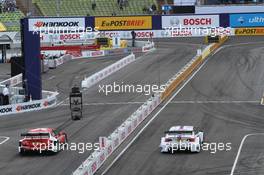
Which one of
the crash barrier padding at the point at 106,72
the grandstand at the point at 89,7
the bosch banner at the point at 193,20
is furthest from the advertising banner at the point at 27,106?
the grandstand at the point at 89,7

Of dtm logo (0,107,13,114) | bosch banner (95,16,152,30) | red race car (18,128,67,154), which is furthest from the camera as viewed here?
bosch banner (95,16,152,30)

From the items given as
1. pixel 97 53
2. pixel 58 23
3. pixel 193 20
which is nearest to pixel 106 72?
pixel 97 53

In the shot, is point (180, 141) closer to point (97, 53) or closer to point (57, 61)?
point (57, 61)

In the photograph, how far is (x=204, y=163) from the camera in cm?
3156

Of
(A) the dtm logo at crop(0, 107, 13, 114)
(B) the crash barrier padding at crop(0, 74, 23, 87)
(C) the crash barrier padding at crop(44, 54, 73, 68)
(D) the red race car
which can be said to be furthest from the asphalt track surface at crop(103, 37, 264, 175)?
(C) the crash barrier padding at crop(44, 54, 73, 68)

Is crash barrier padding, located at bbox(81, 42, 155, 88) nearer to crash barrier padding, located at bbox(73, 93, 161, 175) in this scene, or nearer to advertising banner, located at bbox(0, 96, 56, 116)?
advertising banner, located at bbox(0, 96, 56, 116)

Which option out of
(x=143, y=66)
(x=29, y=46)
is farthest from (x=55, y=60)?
(x=29, y=46)

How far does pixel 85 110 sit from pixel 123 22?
A: 30863 millimetres

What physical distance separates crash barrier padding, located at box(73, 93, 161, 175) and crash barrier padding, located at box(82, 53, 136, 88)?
10.5 meters

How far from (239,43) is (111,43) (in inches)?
561

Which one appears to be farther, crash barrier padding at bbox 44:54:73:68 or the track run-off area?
crash barrier padding at bbox 44:54:73:68

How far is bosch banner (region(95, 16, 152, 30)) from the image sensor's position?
76894 mm

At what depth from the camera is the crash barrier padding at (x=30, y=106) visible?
4703cm

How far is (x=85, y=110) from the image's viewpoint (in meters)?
47.9
